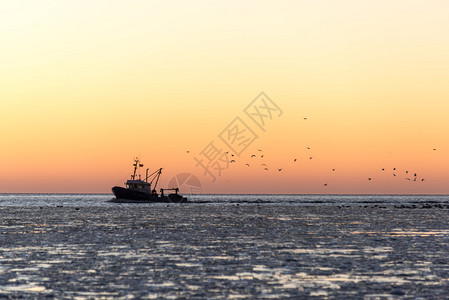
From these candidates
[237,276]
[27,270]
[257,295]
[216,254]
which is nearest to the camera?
[257,295]

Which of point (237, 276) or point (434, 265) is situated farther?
point (434, 265)

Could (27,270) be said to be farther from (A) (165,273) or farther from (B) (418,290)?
(B) (418,290)

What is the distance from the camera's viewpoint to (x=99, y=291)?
87.3 feet

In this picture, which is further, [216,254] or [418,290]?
[216,254]

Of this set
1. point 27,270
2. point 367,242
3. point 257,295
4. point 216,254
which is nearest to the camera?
point 257,295

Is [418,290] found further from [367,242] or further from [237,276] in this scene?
[367,242]

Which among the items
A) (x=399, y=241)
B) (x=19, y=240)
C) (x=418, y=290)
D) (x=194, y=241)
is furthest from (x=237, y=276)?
(x=19, y=240)

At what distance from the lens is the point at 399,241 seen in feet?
173

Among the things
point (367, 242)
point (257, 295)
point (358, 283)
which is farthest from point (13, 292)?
point (367, 242)

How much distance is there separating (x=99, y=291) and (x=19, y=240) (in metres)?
30.0

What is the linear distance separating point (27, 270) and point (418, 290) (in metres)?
19.4

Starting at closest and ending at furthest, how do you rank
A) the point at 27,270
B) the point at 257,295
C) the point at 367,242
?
the point at 257,295
the point at 27,270
the point at 367,242

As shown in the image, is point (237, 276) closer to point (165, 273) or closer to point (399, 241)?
point (165, 273)

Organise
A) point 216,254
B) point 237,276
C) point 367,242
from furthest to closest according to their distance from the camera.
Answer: point 367,242, point 216,254, point 237,276
